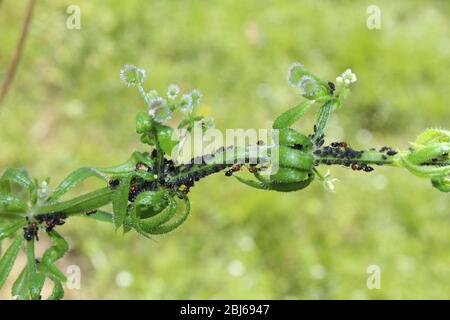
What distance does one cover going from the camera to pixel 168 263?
4.16 metres

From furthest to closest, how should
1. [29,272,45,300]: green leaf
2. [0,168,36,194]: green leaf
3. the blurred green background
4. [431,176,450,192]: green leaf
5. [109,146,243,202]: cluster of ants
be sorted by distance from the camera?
the blurred green background → [0,168,36,194]: green leaf → [29,272,45,300]: green leaf → [109,146,243,202]: cluster of ants → [431,176,450,192]: green leaf

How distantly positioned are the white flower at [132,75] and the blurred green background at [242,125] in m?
2.61

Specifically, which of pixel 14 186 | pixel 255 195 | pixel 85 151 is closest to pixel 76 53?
pixel 85 151

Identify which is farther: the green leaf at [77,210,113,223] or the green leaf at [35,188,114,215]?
the green leaf at [77,210,113,223]

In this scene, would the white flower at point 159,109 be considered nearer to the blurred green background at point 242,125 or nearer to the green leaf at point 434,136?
the green leaf at point 434,136

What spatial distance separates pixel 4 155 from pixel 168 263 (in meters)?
1.32

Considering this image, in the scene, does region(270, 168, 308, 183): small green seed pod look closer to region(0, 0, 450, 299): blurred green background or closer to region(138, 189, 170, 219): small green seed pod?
region(138, 189, 170, 219): small green seed pod

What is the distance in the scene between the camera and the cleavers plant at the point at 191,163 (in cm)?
151

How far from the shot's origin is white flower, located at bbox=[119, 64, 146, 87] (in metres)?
1.60

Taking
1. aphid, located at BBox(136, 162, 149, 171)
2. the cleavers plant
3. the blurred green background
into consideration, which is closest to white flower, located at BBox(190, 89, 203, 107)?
the cleavers plant

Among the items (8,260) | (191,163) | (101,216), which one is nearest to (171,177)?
(191,163)

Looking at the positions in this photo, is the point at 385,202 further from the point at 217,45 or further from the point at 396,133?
the point at 217,45

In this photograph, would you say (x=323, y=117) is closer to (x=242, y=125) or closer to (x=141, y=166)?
(x=141, y=166)

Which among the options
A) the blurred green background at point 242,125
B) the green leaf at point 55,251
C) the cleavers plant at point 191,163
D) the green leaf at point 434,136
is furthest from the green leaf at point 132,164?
the blurred green background at point 242,125
